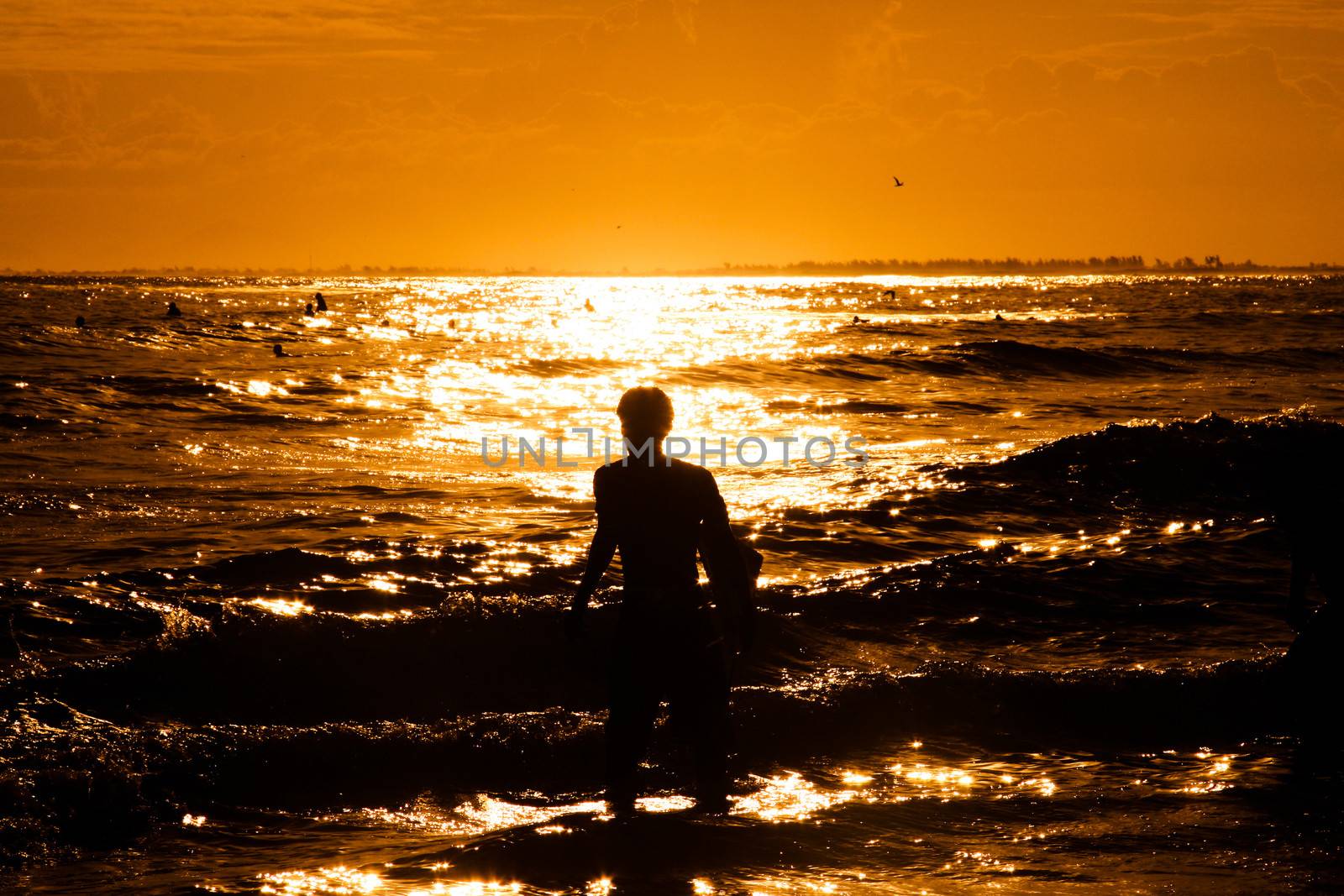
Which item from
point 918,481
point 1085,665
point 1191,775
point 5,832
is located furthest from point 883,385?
point 5,832

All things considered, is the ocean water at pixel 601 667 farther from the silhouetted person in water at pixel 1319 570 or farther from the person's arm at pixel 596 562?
the person's arm at pixel 596 562

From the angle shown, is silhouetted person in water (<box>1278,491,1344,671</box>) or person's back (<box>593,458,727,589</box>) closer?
person's back (<box>593,458,727,589</box>)

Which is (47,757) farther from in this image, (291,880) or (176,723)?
(291,880)

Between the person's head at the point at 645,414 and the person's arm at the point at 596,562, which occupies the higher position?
the person's head at the point at 645,414

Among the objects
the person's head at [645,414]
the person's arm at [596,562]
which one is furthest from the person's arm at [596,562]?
the person's head at [645,414]

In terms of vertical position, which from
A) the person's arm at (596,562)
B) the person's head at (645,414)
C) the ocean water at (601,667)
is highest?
the person's head at (645,414)

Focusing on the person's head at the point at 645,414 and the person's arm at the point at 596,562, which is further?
the person's arm at the point at 596,562

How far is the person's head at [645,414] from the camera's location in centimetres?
515

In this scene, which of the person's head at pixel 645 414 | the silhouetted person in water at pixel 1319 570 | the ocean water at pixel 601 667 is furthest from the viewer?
the silhouetted person in water at pixel 1319 570

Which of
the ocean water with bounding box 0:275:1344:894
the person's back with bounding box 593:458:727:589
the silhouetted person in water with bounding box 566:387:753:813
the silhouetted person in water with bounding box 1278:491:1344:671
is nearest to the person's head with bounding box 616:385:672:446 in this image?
the silhouetted person in water with bounding box 566:387:753:813

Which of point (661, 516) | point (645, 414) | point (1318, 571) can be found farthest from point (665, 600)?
point (1318, 571)

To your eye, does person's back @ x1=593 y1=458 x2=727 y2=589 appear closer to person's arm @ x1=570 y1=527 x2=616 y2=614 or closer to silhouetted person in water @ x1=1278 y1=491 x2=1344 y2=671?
person's arm @ x1=570 y1=527 x2=616 y2=614

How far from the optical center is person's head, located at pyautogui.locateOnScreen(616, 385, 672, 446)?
5.15 meters

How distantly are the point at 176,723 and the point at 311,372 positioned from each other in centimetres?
2403
